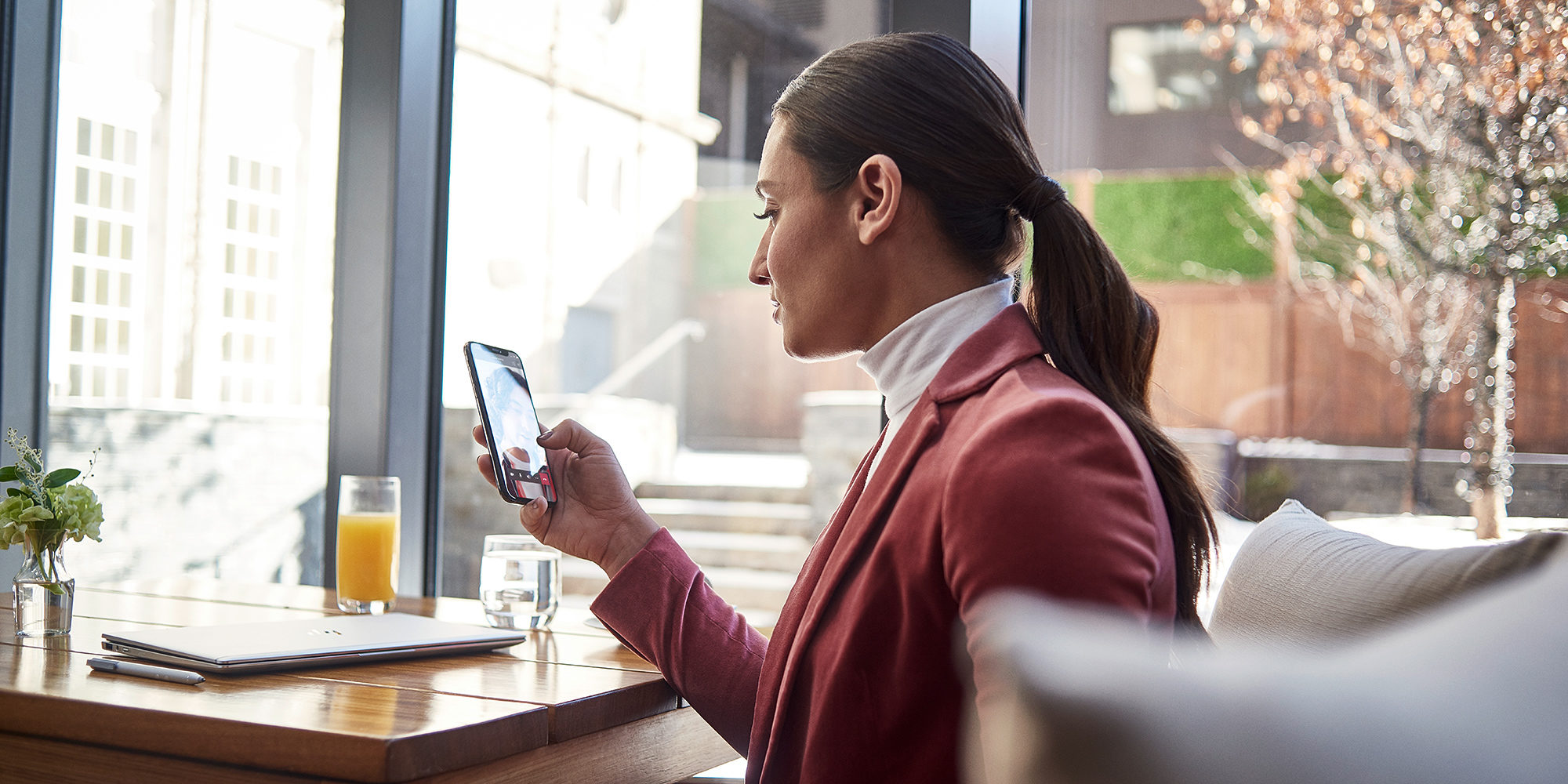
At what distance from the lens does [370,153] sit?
2123 mm

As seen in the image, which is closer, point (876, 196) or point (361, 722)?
point (361, 722)

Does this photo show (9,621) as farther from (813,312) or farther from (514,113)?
(514,113)

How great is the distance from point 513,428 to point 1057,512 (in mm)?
808

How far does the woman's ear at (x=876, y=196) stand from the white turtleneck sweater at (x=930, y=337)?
0.30 feet

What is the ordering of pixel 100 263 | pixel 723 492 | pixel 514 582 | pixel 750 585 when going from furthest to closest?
pixel 750 585 → pixel 723 492 → pixel 100 263 → pixel 514 582

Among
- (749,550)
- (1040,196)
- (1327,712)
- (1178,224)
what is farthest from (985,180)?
(1178,224)

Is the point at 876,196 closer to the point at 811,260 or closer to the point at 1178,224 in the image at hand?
the point at 811,260

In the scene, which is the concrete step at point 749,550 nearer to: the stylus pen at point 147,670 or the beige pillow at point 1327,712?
the stylus pen at point 147,670

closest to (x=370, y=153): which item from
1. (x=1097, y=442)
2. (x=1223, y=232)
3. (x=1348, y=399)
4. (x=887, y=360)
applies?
(x=887, y=360)

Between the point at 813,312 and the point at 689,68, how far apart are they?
1660 millimetres

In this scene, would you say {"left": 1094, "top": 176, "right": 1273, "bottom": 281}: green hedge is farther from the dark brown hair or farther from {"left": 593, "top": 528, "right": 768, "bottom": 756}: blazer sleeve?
{"left": 593, "top": 528, "right": 768, "bottom": 756}: blazer sleeve

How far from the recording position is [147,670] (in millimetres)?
1094

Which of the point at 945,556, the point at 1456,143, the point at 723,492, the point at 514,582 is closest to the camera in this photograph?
the point at 945,556

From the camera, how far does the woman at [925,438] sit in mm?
794
